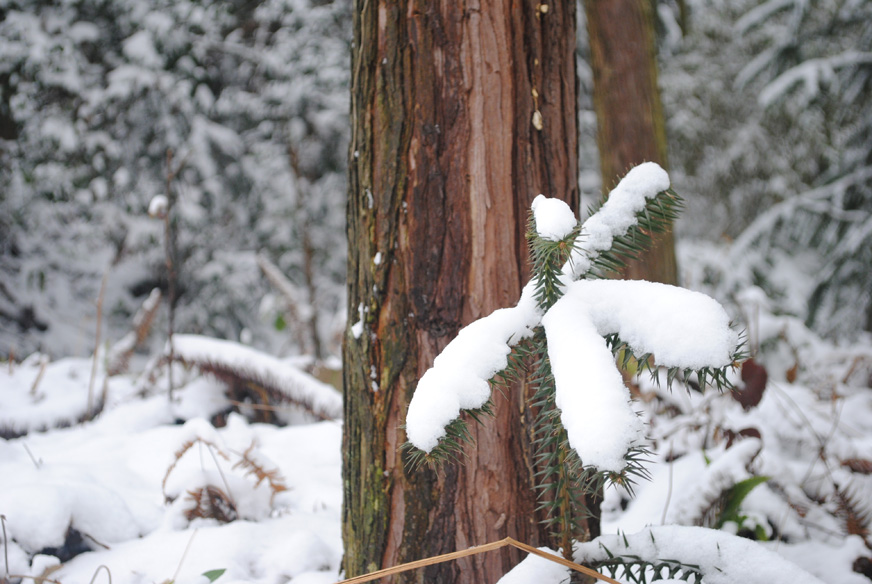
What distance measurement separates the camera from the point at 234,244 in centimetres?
636

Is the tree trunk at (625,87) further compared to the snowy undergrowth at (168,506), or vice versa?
the tree trunk at (625,87)

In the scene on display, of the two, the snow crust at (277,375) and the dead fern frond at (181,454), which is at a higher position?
the snow crust at (277,375)

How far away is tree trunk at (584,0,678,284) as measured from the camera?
344 centimetres

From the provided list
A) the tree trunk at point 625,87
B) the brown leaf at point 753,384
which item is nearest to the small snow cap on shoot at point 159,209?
the brown leaf at point 753,384

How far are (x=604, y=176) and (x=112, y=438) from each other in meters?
3.19

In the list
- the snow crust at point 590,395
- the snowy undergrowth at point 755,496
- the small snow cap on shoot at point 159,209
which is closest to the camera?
the snow crust at point 590,395

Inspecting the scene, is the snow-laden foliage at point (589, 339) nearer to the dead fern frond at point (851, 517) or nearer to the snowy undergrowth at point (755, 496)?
the snowy undergrowth at point (755, 496)

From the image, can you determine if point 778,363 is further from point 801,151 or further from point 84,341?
point 84,341

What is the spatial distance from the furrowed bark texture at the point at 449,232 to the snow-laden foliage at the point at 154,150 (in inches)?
153

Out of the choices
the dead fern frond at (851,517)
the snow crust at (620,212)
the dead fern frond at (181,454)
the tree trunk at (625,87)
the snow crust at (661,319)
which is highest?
the tree trunk at (625,87)

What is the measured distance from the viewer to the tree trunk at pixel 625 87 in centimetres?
344

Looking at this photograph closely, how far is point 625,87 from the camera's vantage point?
3.48m

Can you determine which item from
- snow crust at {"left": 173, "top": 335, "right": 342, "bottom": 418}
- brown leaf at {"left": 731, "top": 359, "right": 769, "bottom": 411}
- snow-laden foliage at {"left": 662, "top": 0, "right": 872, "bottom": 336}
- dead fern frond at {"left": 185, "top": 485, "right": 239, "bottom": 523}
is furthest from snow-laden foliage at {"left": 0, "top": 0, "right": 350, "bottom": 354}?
snow-laden foliage at {"left": 662, "top": 0, "right": 872, "bottom": 336}

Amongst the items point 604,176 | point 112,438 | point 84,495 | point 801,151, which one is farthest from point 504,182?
point 801,151
